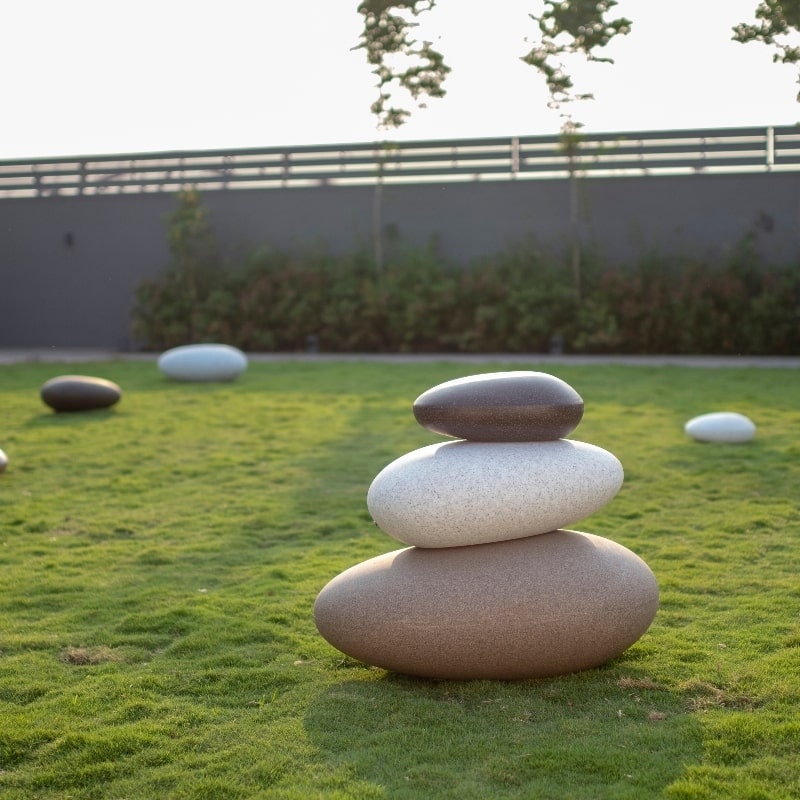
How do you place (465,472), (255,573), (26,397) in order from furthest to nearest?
(26,397), (255,573), (465,472)

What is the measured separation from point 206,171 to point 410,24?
555 cm

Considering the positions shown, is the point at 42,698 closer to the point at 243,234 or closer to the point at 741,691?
the point at 741,691

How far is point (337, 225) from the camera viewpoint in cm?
2053

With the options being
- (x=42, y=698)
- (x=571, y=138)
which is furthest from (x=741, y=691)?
(x=571, y=138)

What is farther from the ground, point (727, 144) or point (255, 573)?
point (727, 144)

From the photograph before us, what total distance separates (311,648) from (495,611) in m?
1.03

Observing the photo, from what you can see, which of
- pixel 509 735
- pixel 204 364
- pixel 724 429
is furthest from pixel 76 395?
pixel 509 735

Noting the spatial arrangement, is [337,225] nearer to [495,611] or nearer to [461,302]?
[461,302]

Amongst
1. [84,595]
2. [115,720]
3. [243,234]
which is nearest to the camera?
[115,720]

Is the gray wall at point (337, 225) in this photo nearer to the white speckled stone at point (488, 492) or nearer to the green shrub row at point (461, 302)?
the green shrub row at point (461, 302)

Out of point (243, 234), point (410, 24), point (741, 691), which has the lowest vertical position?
point (741, 691)

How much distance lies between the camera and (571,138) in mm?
18719

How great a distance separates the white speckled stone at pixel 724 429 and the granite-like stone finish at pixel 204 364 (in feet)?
21.8

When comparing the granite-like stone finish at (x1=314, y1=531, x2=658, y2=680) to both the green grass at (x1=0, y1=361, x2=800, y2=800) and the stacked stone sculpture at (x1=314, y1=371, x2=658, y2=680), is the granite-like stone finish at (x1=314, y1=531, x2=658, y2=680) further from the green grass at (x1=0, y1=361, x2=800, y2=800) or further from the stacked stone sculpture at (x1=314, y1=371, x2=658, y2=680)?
the green grass at (x1=0, y1=361, x2=800, y2=800)
